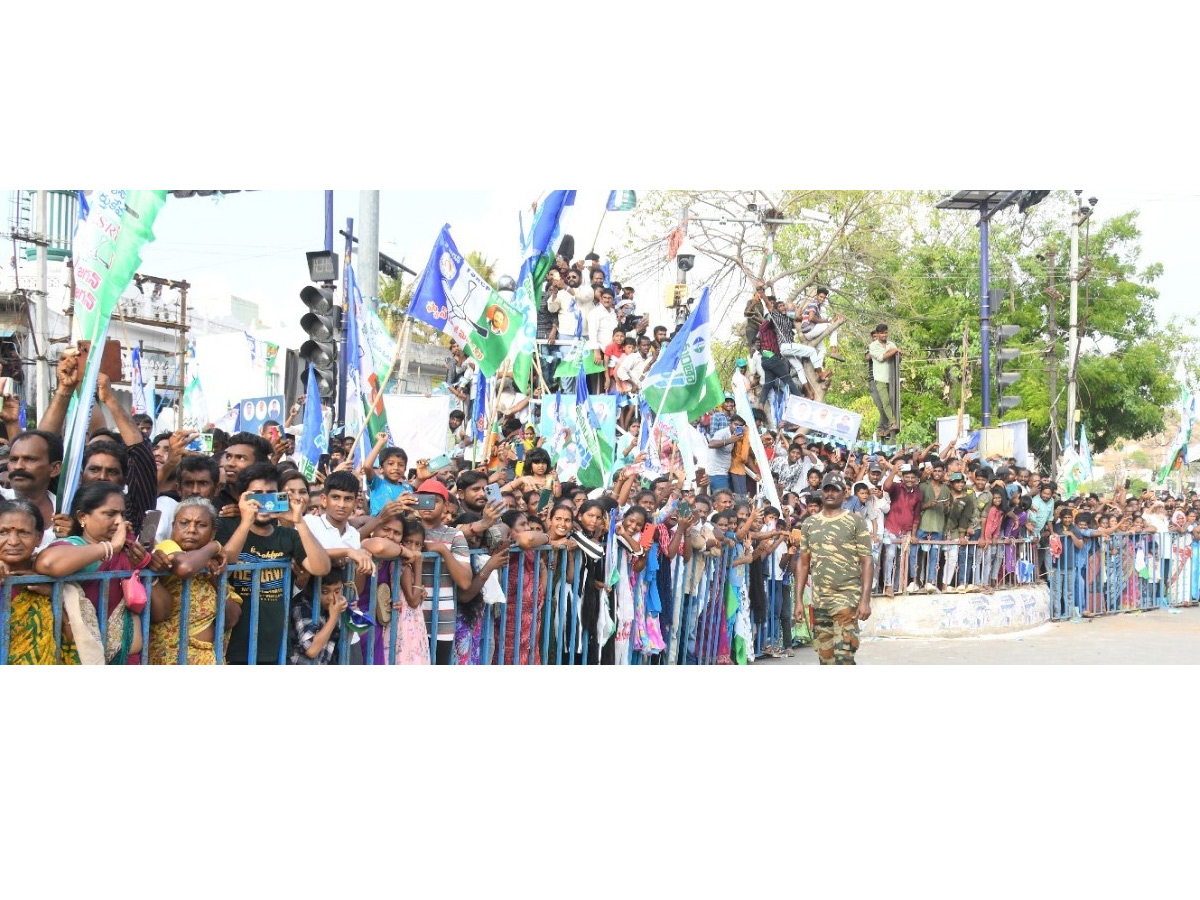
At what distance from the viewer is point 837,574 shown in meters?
8.13


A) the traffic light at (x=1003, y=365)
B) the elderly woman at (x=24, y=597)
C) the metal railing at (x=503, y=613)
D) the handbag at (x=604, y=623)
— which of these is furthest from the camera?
the traffic light at (x=1003, y=365)

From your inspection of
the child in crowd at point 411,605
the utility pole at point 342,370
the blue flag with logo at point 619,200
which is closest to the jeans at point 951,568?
the blue flag with logo at point 619,200

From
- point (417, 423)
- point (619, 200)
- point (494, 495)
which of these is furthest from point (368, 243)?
point (619, 200)

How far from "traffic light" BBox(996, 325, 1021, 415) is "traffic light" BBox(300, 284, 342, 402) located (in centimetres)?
704

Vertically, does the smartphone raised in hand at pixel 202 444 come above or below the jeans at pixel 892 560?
above

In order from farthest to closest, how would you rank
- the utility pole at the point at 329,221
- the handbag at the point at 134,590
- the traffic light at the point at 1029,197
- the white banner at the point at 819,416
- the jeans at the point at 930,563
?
1. the utility pole at the point at 329,221
2. the jeans at the point at 930,563
3. the white banner at the point at 819,416
4. the traffic light at the point at 1029,197
5. the handbag at the point at 134,590

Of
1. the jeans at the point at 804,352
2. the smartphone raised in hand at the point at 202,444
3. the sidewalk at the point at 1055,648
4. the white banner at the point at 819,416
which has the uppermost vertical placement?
the jeans at the point at 804,352

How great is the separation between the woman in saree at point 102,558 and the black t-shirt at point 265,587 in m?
0.58

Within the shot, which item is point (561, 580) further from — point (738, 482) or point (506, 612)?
point (738, 482)

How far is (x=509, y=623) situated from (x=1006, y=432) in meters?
8.68

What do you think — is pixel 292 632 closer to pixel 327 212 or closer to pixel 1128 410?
Result: pixel 327 212

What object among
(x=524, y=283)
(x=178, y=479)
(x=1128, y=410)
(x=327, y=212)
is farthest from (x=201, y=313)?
(x=178, y=479)

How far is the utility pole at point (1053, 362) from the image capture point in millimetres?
13422

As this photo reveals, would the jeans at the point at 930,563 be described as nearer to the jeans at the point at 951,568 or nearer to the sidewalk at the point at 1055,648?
the jeans at the point at 951,568
